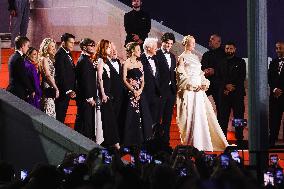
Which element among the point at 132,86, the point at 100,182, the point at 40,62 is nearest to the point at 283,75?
the point at 132,86

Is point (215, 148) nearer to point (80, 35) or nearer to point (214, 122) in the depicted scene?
point (214, 122)

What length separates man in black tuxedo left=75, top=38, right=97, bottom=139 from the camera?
1262cm

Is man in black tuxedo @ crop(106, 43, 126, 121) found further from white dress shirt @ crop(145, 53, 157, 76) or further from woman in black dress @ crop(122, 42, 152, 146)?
white dress shirt @ crop(145, 53, 157, 76)

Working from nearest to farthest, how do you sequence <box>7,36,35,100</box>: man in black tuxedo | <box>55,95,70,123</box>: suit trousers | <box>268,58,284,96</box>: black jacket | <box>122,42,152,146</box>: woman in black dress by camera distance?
<box>7,36,35,100</box>: man in black tuxedo, <box>55,95,70,123</box>: suit trousers, <box>122,42,152,146</box>: woman in black dress, <box>268,58,284,96</box>: black jacket

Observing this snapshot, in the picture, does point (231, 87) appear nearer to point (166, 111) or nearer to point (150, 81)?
point (166, 111)

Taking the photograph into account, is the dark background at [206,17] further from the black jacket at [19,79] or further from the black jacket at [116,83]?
the black jacket at [19,79]

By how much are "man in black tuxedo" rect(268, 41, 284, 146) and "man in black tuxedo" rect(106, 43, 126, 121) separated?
8.34 feet

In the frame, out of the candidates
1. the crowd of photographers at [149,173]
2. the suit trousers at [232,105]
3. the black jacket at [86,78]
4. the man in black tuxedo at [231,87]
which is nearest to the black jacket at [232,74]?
the man in black tuxedo at [231,87]

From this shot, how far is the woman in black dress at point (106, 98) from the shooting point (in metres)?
12.6

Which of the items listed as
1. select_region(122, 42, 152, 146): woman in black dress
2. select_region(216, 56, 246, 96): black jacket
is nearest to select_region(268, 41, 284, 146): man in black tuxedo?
select_region(216, 56, 246, 96): black jacket

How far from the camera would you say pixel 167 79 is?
13570mm

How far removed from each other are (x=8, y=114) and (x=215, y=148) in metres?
3.64

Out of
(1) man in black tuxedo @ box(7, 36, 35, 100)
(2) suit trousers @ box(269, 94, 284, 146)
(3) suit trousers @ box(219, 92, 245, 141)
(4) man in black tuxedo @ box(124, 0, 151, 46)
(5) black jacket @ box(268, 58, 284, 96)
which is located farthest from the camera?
(4) man in black tuxedo @ box(124, 0, 151, 46)

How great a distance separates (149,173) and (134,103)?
6.33 meters
